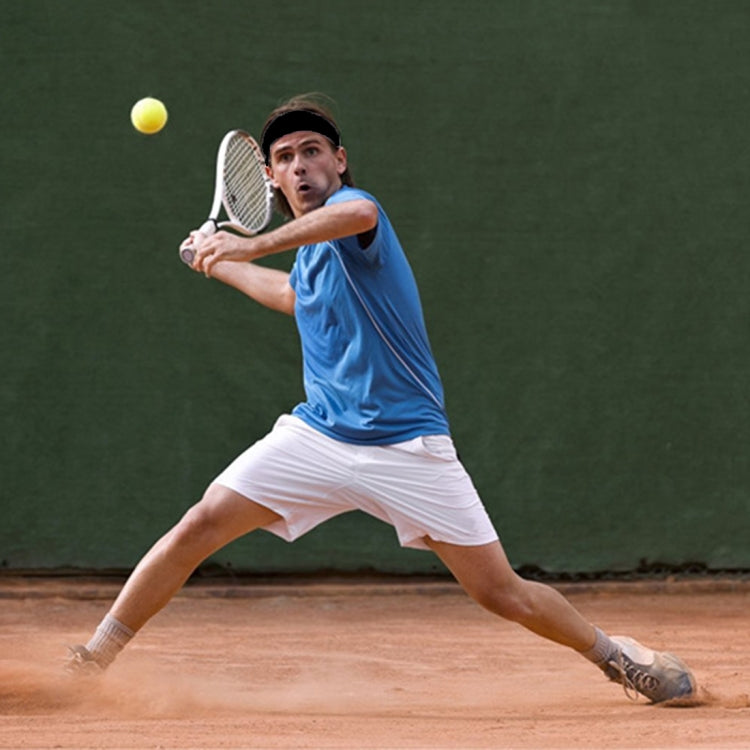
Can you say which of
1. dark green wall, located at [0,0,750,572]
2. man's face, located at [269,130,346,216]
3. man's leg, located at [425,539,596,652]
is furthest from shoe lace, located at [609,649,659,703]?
dark green wall, located at [0,0,750,572]

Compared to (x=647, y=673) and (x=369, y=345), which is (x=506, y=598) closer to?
(x=647, y=673)

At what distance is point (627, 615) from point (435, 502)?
2.37m

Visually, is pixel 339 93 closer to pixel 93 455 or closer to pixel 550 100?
pixel 550 100

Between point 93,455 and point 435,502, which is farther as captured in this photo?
point 93,455

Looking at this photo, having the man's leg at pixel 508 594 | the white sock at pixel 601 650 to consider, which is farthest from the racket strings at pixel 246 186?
the white sock at pixel 601 650

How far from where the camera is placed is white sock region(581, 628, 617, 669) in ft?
12.4

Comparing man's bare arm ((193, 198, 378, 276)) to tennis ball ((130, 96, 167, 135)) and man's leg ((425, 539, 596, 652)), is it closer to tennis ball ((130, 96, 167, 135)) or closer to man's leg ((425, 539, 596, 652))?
man's leg ((425, 539, 596, 652))

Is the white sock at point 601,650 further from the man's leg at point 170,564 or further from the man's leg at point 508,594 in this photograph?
the man's leg at point 170,564

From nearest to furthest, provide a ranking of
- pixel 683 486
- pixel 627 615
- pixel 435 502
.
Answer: pixel 435 502 < pixel 627 615 < pixel 683 486

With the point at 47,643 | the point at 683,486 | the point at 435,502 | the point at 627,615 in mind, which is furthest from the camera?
the point at 683,486

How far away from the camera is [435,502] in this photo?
3660 millimetres

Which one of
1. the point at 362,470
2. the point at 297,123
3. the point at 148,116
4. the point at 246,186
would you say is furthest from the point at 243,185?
the point at 362,470

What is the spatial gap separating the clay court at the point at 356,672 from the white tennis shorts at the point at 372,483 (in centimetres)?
49

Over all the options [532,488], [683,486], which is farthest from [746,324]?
[532,488]
